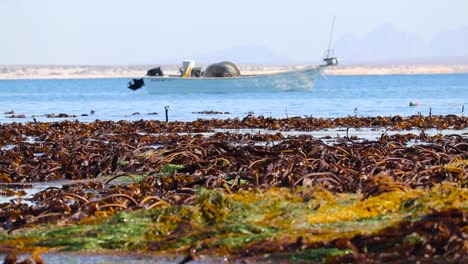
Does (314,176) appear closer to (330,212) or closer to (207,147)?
(330,212)

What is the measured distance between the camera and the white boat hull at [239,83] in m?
60.3

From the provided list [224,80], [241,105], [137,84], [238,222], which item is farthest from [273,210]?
[137,84]

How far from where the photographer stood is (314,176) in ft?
28.9

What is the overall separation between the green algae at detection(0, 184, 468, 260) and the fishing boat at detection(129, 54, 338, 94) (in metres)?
51.0

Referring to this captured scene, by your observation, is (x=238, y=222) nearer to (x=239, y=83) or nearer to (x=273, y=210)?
(x=273, y=210)

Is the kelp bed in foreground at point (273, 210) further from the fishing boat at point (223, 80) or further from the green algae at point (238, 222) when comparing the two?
the fishing boat at point (223, 80)

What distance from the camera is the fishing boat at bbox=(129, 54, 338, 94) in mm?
60281

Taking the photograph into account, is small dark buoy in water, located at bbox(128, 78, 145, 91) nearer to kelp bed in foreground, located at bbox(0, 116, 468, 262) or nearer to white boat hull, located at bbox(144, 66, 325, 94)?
white boat hull, located at bbox(144, 66, 325, 94)

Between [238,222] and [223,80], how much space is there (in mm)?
52522

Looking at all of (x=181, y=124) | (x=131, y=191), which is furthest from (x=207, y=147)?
(x=181, y=124)

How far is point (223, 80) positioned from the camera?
59.5 m

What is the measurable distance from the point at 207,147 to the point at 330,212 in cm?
539

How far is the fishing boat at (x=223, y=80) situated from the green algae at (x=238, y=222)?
51033mm

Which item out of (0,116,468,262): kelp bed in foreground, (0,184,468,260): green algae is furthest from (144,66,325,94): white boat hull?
(0,184,468,260): green algae
